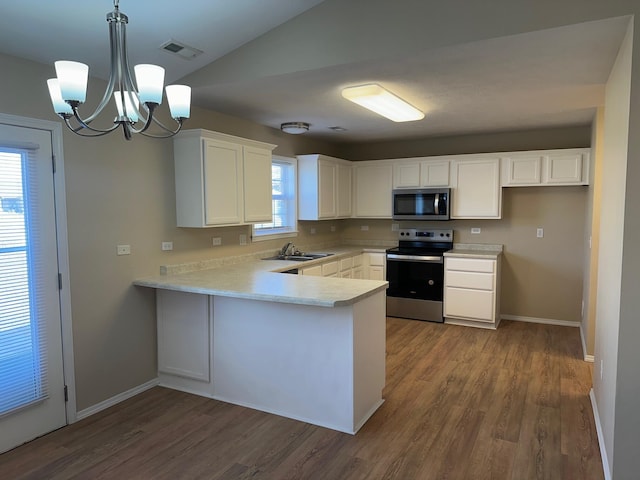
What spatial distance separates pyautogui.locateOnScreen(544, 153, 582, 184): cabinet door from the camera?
4852mm

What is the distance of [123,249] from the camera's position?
329 centimetres

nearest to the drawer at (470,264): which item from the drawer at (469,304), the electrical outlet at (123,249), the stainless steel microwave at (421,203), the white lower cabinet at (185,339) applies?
the drawer at (469,304)

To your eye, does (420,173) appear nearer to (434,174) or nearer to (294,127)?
(434,174)

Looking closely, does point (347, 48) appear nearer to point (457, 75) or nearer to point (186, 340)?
point (457, 75)

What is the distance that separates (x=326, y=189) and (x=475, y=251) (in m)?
2.08

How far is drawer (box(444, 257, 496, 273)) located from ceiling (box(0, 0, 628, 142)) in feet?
5.80

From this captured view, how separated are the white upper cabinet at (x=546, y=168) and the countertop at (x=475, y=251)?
0.86m

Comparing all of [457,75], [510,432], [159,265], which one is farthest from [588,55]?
[159,265]

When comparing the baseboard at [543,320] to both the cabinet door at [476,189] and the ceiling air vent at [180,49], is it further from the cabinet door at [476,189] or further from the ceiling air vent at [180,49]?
the ceiling air vent at [180,49]

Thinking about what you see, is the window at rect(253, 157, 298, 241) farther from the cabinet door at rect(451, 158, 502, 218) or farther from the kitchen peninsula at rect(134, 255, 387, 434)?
the cabinet door at rect(451, 158, 502, 218)

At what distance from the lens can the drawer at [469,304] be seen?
5.12m

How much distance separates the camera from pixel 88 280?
3.06m

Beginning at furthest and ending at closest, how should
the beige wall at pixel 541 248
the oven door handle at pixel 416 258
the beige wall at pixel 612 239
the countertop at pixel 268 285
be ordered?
the oven door handle at pixel 416 258, the beige wall at pixel 541 248, the countertop at pixel 268 285, the beige wall at pixel 612 239

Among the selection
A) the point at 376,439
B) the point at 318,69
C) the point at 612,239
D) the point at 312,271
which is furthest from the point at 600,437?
the point at 318,69
